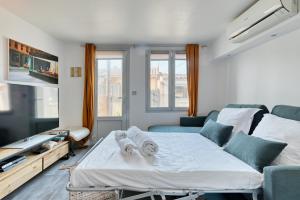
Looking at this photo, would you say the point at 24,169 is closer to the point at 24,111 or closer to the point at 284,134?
the point at 24,111

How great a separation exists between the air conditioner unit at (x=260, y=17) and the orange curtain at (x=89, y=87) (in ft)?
9.78

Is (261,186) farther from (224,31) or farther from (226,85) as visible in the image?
(226,85)

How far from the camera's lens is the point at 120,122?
5.36 meters

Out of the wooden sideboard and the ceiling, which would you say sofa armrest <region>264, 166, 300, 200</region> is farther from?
the wooden sideboard

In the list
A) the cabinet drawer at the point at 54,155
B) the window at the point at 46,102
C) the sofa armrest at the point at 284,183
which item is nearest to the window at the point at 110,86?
the window at the point at 46,102

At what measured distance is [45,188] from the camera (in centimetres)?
289

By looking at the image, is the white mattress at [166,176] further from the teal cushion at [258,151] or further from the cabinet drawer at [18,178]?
the cabinet drawer at [18,178]

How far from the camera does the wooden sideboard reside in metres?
2.43

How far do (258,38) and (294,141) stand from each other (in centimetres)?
171

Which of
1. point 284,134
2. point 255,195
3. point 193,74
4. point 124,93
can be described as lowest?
point 255,195

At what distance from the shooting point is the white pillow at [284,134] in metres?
1.95

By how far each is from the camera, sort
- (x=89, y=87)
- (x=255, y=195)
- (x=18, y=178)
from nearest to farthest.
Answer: (x=255, y=195)
(x=18, y=178)
(x=89, y=87)

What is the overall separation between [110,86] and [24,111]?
7.87ft

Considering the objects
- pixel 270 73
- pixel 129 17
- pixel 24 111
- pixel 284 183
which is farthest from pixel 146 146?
pixel 270 73
